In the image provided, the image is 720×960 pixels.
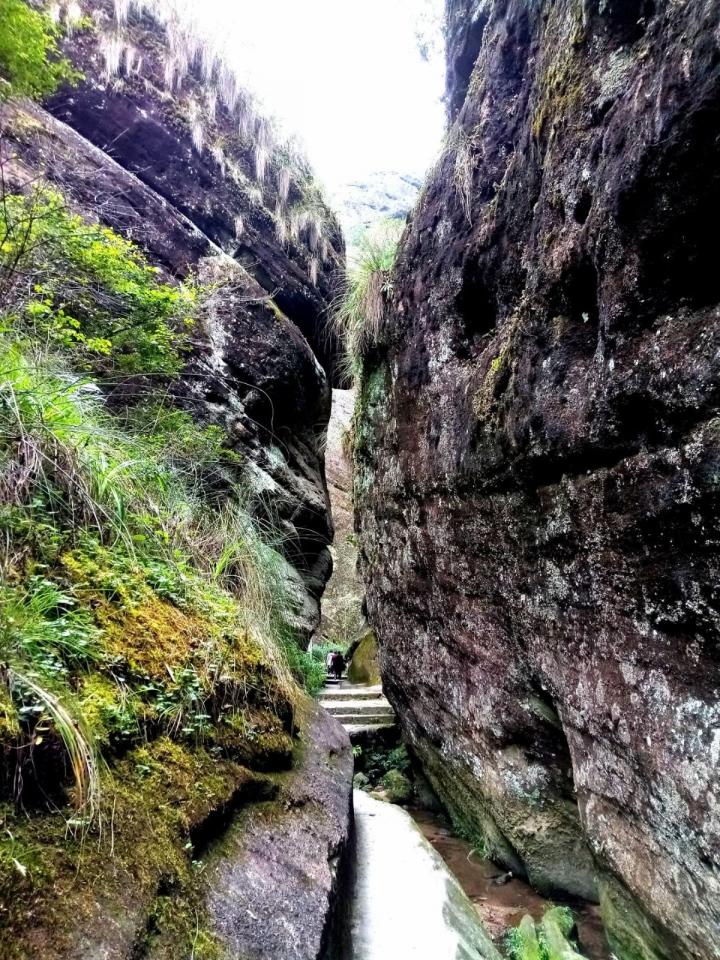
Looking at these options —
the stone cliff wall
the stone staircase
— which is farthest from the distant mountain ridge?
the stone staircase

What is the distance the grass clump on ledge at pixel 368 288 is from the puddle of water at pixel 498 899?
526 centimetres

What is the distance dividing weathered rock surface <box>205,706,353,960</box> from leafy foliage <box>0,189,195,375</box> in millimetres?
3691

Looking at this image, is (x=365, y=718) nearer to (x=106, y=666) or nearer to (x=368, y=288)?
(x=368, y=288)

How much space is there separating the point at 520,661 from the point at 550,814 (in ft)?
3.92

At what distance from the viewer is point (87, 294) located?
5.60 meters

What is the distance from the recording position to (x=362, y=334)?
6570 mm

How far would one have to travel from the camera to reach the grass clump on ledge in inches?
250

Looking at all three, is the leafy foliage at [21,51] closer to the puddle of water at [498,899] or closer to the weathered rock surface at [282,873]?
the weathered rock surface at [282,873]

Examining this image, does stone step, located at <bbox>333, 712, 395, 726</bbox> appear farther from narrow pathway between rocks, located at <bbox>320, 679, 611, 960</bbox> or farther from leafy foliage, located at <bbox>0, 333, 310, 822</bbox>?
leafy foliage, located at <bbox>0, 333, 310, 822</bbox>

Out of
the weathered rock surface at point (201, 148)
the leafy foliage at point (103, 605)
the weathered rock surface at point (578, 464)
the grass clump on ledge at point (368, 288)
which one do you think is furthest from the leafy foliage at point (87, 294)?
the weathered rock surface at point (201, 148)

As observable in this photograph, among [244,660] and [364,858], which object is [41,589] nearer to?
[244,660]

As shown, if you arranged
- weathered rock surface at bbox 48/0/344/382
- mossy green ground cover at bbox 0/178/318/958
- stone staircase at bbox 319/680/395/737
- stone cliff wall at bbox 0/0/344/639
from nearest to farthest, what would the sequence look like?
mossy green ground cover at bbox 0/178/318/958 < stone cliff wall at bbox 0/0/344/639 < stone staircase at bbox 319/680/395/737 < weathered rock surface at bbox 48/0/344/382

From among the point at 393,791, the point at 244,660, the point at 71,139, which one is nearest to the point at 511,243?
the point at 244,660

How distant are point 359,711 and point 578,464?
674 cm
